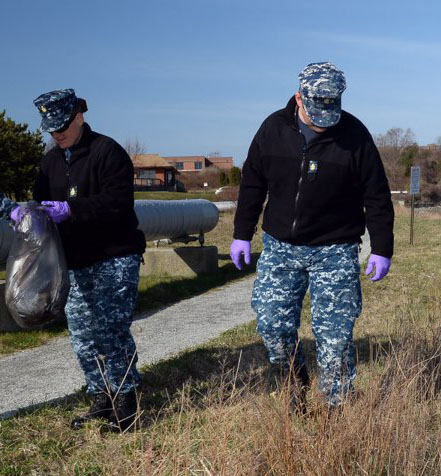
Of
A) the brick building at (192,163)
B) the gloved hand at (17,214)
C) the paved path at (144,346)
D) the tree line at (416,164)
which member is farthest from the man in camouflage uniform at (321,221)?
the brick building at (192,163)

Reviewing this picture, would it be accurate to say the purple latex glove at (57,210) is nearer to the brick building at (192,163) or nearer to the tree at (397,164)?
the tree at (397,164)

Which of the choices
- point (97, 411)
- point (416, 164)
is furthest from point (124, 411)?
point (416, 164)

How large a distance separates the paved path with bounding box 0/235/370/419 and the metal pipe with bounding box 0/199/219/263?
1.69 meters

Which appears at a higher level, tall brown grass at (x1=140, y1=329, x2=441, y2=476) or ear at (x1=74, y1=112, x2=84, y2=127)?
ear at (x1=74, y1=112, x2=84, y2=127)

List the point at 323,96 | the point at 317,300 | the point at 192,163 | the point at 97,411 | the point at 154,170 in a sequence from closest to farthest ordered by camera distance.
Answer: the point at 323,96, the point at 317,300, the point at 97,411, the point at 154,170, the point at 192,163

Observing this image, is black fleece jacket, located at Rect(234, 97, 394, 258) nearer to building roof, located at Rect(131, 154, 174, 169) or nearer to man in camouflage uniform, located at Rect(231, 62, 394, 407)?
man in camouflage uniform, located at Rect(231, 62, 394, 407)

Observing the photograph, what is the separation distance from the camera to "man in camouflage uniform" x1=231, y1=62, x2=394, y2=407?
13.9 feet

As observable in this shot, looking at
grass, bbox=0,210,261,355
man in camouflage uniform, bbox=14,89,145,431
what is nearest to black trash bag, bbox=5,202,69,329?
man in camouflage uniform, bbox=14,89,145,431

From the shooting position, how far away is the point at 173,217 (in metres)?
12.9

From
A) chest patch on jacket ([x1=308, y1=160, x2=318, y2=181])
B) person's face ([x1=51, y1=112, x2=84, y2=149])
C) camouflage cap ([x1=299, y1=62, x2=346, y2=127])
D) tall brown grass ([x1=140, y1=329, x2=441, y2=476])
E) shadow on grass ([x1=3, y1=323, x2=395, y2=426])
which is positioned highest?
camouflage cap ([x1=299, y1=62, x2=346, y2=127])

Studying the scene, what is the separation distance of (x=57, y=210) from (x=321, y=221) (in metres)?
1.45

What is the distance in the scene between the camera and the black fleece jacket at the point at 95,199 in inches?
166

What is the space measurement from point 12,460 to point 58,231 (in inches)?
49.9

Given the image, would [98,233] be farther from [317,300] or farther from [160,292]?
[160,292]
